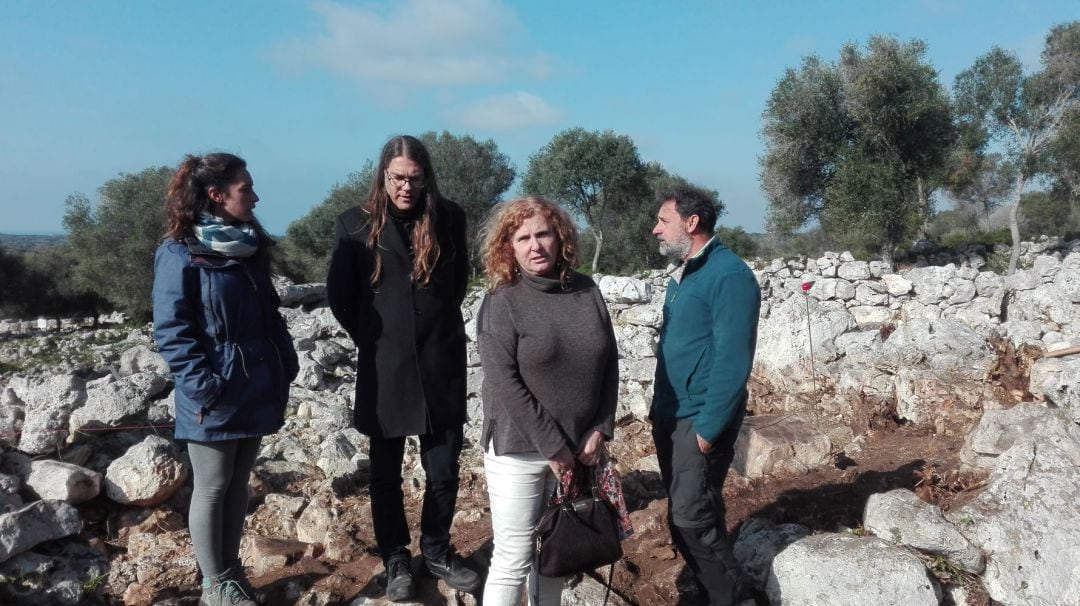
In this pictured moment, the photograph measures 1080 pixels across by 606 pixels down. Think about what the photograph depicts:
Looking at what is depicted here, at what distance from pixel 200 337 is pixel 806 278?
12.5 m

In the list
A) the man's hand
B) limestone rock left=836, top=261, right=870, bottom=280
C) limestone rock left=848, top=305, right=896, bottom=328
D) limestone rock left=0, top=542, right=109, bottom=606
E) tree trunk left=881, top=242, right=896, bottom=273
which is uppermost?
tree trunk left=881, top=242, right=896, bottom=273

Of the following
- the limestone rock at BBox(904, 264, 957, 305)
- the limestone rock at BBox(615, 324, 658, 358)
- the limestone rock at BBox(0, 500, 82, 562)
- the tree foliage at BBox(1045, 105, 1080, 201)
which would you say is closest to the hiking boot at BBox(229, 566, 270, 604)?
the limestone rock at BBox(0, 500, 82, 562)

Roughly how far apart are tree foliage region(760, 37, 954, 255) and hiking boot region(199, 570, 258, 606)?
17.5 m

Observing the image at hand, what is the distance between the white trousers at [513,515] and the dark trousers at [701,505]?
604 mm

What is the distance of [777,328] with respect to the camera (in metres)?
7.90

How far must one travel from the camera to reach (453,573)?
3.30m

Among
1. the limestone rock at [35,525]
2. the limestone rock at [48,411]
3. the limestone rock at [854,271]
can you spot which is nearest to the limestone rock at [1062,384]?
the limestone rock at [35,525]

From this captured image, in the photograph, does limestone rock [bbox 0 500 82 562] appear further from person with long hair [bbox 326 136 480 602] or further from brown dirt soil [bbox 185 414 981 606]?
person with long hair [bbox 326 136 480 602]

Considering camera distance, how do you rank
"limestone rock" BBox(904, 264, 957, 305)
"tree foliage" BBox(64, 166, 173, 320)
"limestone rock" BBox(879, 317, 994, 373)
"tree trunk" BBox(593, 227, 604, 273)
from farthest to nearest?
"tree trunk" BBox(593, 227, 604, 273) < "tree foliage" BBox(64, 166, 173, 320) < "limestone rock" BBox(904, 264, 957, 305) < "limestone rock" BBox(879, 317, 994, 373)

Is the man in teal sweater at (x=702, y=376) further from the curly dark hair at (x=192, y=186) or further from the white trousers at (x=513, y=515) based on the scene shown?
the curly dark hair at (x=192, y=186)

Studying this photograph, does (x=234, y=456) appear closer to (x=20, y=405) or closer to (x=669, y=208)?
(x=669, y=208)

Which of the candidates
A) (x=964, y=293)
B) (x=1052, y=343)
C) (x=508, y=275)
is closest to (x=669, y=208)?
(x=508, y=275)

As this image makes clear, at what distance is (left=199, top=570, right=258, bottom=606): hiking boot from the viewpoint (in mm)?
3098

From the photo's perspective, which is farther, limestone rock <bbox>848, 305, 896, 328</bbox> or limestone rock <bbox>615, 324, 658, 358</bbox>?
limestone rock <bbox>848, 305, 896, 328</bbox>
